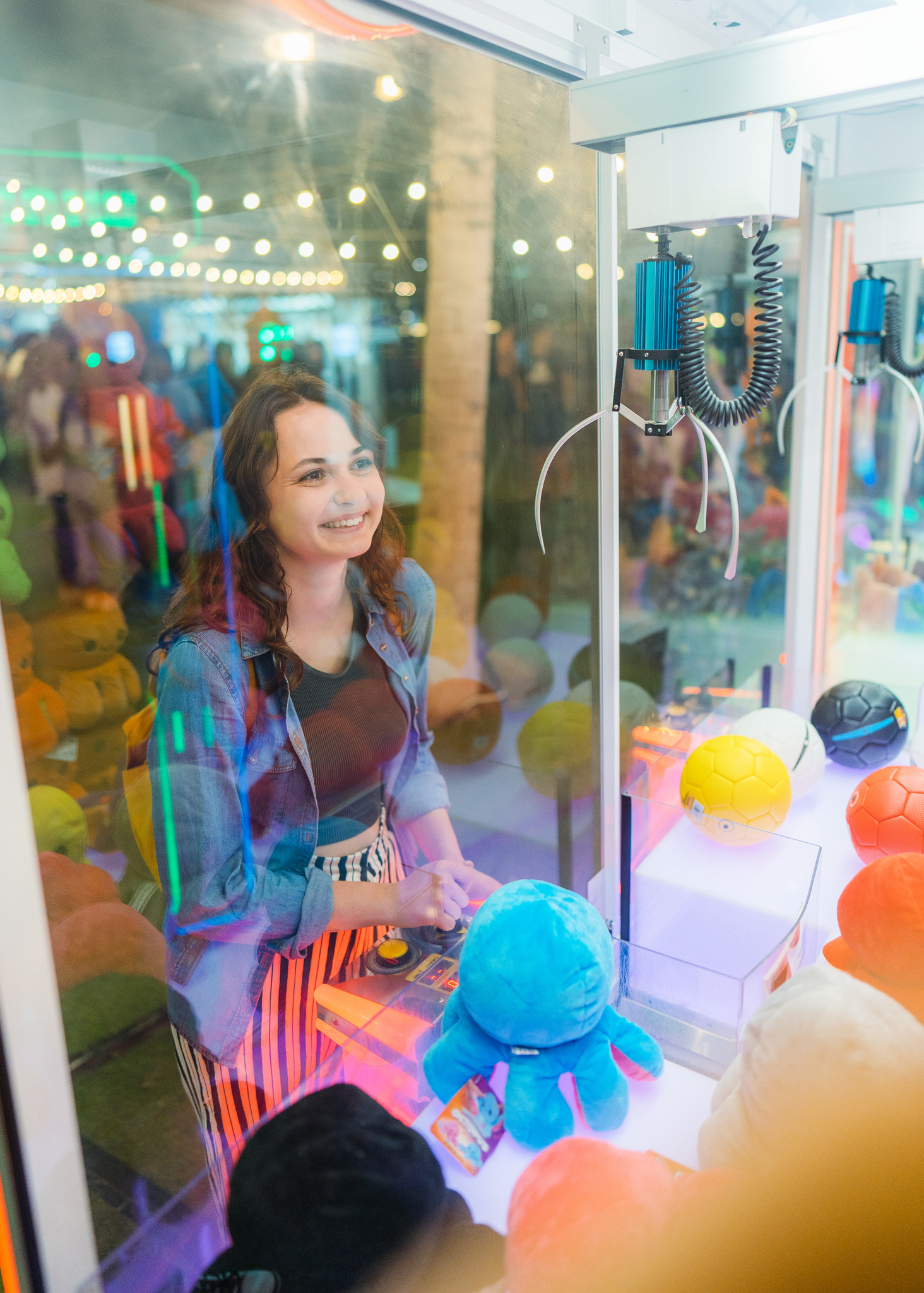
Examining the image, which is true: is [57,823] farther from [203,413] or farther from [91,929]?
[203,413]

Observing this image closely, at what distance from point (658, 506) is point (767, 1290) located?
1.65 meters

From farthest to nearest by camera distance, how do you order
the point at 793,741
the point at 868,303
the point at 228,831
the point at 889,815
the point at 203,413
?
the point at 868,303, the point at 793,741, the point at 889,815, the point at 228,831, the point at 203,413

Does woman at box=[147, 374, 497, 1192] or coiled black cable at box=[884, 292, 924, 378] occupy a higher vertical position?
coiled black cable at box=[884, 292, 924, 378]

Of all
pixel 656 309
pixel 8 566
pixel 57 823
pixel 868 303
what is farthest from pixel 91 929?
pixel 868 303

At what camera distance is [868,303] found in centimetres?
188

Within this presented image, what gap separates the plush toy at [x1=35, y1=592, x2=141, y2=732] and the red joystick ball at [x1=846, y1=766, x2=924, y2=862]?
1146 mm

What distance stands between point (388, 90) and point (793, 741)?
4.05ft

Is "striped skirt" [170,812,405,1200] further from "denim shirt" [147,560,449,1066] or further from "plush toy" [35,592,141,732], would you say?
"plush toy" [35,592,141,732]

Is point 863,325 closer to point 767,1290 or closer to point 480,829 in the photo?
point 480,829

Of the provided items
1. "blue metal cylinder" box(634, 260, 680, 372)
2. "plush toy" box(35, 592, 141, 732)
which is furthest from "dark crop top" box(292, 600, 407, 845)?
"blue metal cylinder" box(634, 260, 680, 372)

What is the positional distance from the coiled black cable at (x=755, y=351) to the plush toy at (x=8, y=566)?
0.76 metres

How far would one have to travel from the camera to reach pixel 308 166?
927mm

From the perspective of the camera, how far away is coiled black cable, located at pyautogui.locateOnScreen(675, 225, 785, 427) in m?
1.07

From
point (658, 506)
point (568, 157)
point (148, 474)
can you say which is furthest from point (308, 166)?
point (658, 506)
